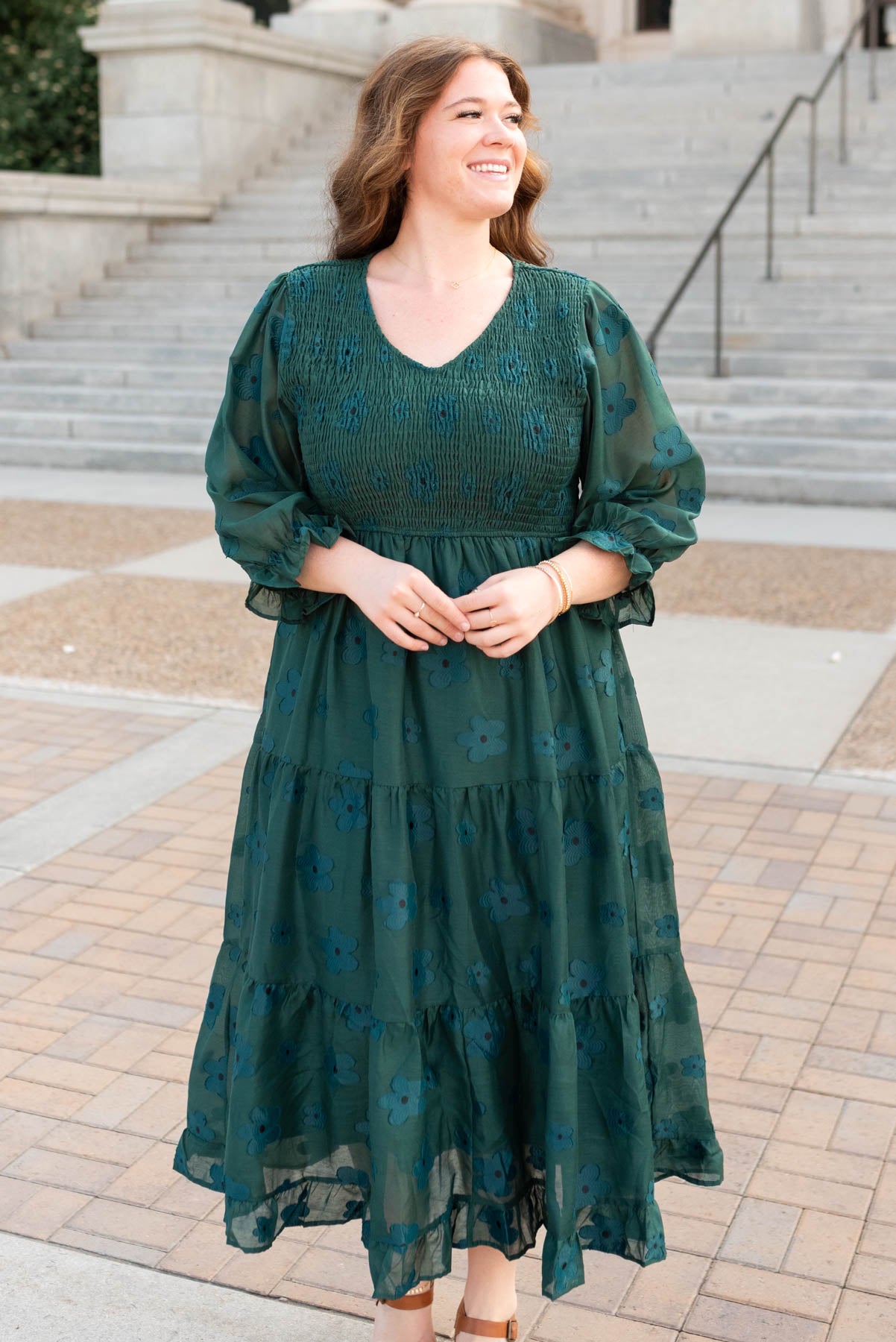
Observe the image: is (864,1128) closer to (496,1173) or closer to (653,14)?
(496,1173)

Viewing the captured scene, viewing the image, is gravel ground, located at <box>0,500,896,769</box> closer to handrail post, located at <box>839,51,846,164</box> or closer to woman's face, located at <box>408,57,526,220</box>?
woman's face, located at <box>408,57,526,220</box>

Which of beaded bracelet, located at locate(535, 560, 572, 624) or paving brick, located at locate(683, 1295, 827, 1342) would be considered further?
paving brick, located at locate(683, 1295, 827, 1342)

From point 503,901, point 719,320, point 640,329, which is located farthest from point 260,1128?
point 640,329

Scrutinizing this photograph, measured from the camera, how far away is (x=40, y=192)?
48.7 ft

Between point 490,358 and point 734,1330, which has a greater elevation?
point 490,358

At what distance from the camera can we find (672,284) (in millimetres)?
13820

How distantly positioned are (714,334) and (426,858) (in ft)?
36.4

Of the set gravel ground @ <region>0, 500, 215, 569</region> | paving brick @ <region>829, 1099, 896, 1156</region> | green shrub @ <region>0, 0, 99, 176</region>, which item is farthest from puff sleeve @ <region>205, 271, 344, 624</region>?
green shrub @ <region>0, 0, 99, 176</region>

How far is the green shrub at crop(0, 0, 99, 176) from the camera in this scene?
1978cm

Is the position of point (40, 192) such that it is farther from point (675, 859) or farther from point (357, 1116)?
point (357, 1116)

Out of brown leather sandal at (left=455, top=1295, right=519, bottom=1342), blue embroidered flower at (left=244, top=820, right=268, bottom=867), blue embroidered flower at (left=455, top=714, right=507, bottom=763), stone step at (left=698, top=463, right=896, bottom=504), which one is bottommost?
stone step at (left=698, top=463, right=896, bottom=504)

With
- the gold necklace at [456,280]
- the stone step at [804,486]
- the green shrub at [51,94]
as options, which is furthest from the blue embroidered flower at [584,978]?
the green shrub at [51,94]

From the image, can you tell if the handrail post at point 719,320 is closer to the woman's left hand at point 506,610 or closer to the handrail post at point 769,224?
the handrail post at point 769,224

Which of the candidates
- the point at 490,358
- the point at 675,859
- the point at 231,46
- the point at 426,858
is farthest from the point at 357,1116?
the point at 231,46
